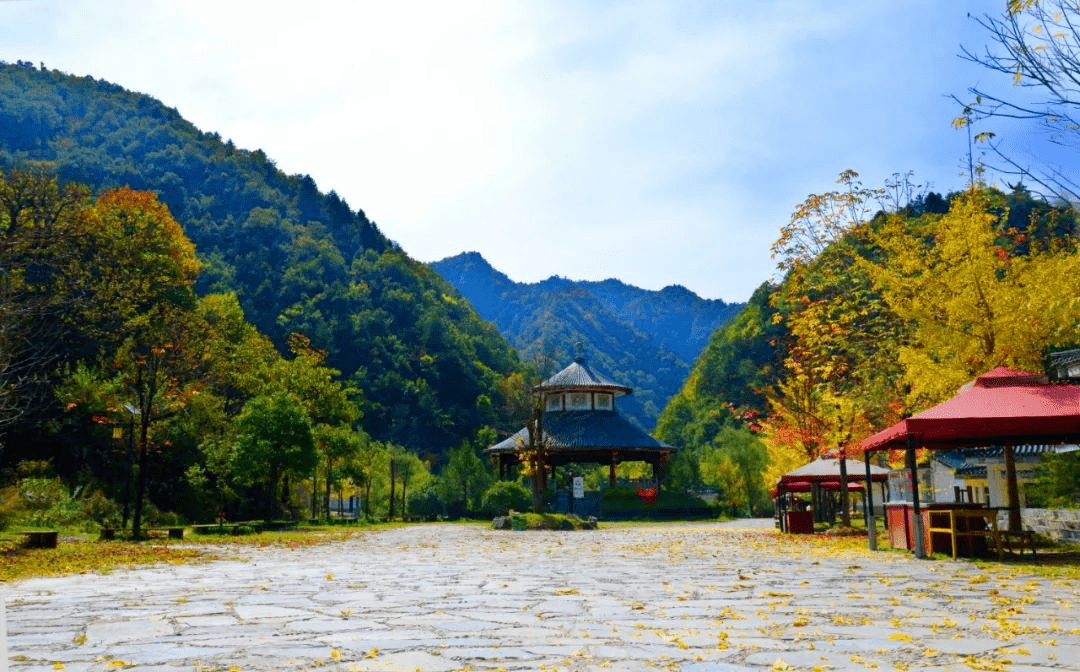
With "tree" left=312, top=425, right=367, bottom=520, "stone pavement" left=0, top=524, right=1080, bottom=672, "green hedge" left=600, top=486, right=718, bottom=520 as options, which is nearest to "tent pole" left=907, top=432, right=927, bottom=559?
"stone pavement" left=0, top=524, right=1080, bottom=672

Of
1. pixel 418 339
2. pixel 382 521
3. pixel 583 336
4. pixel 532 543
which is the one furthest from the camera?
pixel 583 336

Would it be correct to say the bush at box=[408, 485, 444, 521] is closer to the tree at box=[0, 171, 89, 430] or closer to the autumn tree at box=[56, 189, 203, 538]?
the autumn tree at box=[56, 189, 203, 538]

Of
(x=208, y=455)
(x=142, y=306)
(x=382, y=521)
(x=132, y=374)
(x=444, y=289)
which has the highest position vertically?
(x=444, y=289)

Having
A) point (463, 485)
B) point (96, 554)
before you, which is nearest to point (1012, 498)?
point (96, 554)

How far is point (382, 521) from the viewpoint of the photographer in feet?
134

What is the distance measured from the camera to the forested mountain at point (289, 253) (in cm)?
→ 7531

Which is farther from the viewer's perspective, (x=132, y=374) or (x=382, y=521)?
(x=382, y=521)

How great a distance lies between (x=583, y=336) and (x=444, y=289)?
198 ft

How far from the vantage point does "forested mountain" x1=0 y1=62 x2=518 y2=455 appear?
7531 centimetres

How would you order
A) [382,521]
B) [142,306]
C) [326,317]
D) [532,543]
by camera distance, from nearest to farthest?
[532,543]
[382,521]
[142,306]
[326,317]

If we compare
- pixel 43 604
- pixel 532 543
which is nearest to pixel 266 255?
pixel 532 543

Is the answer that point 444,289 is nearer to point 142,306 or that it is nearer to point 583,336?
point 142,306

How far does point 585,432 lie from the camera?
138ft

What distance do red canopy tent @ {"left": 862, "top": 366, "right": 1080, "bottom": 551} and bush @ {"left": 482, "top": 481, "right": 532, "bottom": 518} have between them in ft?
82.4
